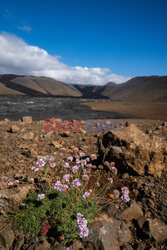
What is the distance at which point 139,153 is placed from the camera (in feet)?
12.2

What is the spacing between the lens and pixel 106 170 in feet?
13.5

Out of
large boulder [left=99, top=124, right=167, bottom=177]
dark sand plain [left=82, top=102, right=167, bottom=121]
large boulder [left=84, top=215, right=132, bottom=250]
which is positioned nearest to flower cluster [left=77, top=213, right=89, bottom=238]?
large boulder [left=84, top=215, right=132, bottom=250]

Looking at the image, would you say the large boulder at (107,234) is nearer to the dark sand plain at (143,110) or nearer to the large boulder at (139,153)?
the large boulder at (139,153)

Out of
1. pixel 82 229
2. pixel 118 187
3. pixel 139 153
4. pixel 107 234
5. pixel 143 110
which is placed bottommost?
pixel 107 234

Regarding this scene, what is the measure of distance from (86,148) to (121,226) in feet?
11.6

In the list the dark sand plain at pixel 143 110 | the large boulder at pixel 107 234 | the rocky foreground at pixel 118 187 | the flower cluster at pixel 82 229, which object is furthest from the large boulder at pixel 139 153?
the dark sand plain at pixel 143 110

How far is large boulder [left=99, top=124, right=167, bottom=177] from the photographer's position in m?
3.71

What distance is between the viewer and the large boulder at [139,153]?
12.2 ft

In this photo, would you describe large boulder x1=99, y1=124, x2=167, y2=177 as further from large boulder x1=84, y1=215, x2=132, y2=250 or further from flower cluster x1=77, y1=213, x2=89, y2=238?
flower cluster x1=77, y1=213, x2=89, y2=238

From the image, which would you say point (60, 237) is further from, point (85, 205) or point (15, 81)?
point (15, 81)

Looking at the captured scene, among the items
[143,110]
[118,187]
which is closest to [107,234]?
[118,187]

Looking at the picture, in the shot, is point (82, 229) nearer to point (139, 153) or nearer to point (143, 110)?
point (139, 153)

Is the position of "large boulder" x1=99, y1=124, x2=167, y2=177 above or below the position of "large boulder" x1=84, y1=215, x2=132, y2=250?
above

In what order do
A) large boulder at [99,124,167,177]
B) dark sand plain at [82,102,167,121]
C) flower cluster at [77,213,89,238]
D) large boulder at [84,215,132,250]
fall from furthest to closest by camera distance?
dark sand plain at [82,102,167,121]
large boulder at [99,124,167,177]
large boulder at [84,215,132,250]
flower cluster at [77,213,89,238]
